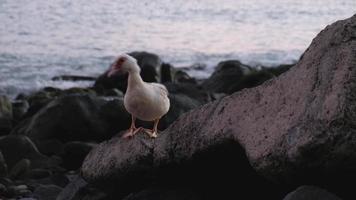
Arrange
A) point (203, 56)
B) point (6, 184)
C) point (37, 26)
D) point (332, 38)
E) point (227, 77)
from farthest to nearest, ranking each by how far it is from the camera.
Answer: point (37, 26) < point (203, 56) < point (227, 77) < point (6, 184) < point (332, 38)

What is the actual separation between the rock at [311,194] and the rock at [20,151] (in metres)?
7.73

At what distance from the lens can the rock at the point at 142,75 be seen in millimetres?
20984

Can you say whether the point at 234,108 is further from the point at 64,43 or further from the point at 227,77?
the point at 64,43

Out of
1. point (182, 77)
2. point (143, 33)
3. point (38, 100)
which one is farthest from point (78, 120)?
point (143, 33)

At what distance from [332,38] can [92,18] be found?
3594 cm

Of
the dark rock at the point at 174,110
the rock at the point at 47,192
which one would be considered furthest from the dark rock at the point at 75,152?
the rock at the point at 47,192

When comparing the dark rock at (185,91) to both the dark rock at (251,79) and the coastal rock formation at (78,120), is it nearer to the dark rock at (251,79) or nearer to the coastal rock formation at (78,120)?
the coastal rock formation at (78,120)

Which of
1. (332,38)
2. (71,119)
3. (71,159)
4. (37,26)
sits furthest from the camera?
(37,26)

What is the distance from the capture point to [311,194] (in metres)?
5.00

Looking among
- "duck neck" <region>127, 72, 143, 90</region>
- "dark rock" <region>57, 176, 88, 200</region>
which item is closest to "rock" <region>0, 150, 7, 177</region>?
"dark rock" <region>57, 176, 88, 200</region>

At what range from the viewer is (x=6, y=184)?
10.5 m

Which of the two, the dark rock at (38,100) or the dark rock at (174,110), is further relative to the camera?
the dark rock at (38,100)

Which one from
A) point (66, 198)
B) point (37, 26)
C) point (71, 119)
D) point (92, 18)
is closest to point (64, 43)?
point (37, 26)

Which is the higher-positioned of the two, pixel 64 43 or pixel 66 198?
pixel 66 198
